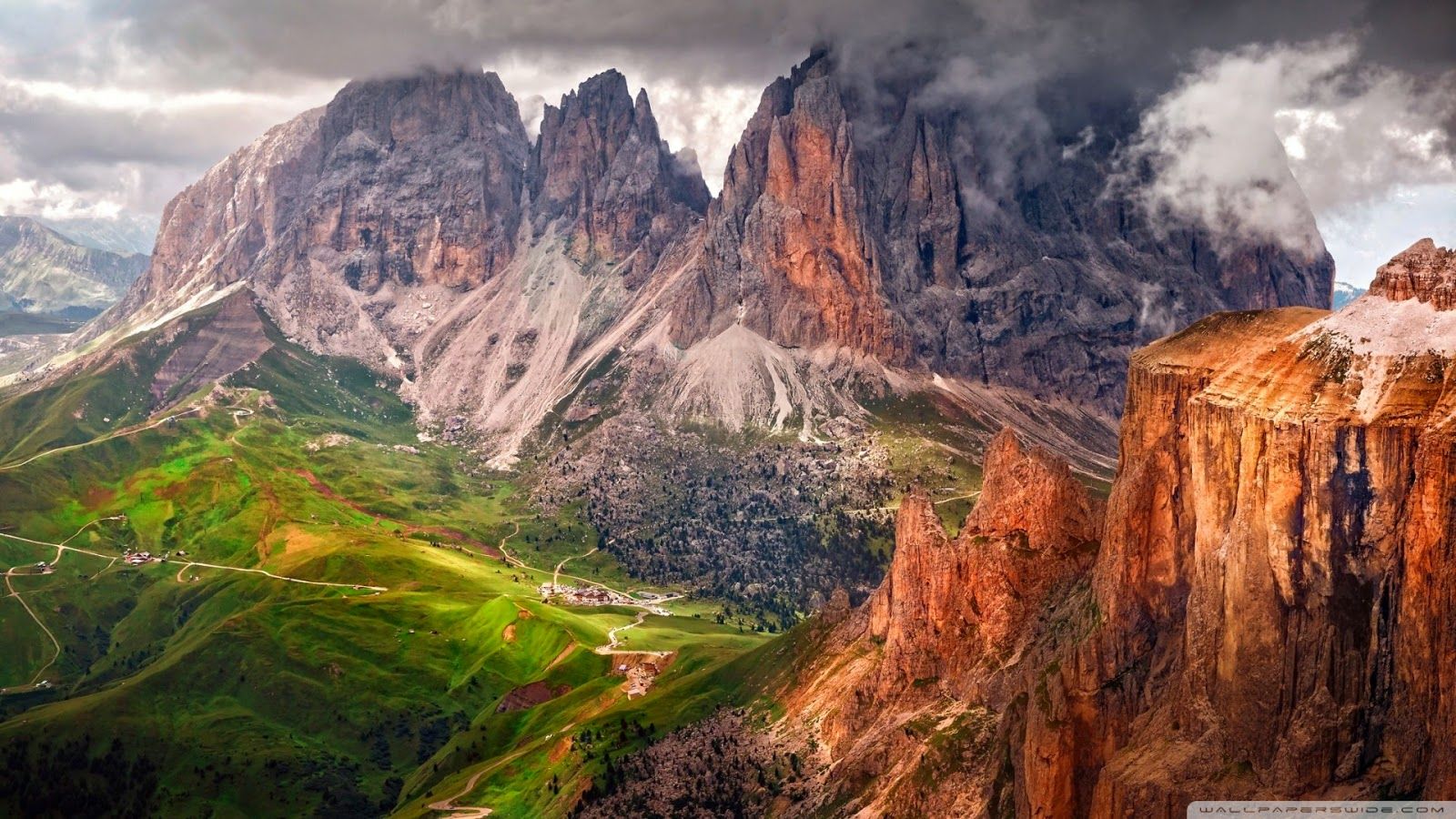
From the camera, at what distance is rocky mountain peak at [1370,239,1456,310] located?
67.4 metres

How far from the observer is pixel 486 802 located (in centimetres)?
19850

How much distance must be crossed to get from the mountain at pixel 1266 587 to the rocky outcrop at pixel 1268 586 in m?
0.13

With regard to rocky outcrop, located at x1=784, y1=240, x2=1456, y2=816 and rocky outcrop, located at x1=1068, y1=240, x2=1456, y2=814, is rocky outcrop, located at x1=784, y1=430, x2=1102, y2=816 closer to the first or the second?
rocky outcrop, located at x1=784, y1=240, x2=1456, y2=816

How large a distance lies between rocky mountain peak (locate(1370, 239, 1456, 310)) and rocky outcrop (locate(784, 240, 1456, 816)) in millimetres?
110

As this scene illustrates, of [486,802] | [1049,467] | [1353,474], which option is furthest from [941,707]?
[486,802]

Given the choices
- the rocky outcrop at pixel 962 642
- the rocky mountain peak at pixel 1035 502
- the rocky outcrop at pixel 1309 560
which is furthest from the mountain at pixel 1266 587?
the rocky mountain peak at pixel 1035 502

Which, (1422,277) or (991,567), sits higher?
(1422,277)

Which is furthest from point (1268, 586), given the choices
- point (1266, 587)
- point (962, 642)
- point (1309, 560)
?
point (962, 642)

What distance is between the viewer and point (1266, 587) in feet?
229

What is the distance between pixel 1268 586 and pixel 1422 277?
62.7 feet

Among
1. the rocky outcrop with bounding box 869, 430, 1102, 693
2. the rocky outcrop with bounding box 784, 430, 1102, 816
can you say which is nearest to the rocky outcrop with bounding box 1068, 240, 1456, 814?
the rocky outcrop with bounding box 784, 430, 1102, 816

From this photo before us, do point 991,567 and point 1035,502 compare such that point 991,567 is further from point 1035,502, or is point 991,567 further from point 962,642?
point 962,642

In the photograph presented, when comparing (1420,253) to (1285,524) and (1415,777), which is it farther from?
(1415,777)

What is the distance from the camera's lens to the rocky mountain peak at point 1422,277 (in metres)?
67.4
